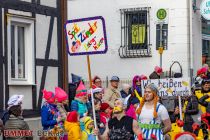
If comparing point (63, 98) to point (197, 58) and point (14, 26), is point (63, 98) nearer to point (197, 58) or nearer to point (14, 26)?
point (14, 26)

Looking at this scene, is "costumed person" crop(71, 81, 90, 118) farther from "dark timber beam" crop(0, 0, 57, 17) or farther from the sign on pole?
the sign on pole

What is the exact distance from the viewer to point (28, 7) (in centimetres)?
1683

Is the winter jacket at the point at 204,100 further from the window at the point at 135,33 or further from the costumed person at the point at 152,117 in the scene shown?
the window at the point at 135,33

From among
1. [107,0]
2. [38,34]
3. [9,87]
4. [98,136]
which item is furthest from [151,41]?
[98,136]

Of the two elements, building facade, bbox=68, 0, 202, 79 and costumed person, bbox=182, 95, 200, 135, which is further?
building facade, bbox=68, 0, 202, 79

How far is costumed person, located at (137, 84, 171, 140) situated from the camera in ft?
35.1

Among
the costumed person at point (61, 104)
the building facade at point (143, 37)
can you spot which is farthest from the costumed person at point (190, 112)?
the building facade at point (143, 37)

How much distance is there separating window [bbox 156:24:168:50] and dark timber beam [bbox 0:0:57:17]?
5.83 meters

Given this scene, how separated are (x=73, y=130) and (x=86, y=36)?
1.93 metres

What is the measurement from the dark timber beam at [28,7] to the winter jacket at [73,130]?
477 cm

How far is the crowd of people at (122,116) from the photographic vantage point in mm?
10047

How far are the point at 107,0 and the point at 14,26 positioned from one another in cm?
807

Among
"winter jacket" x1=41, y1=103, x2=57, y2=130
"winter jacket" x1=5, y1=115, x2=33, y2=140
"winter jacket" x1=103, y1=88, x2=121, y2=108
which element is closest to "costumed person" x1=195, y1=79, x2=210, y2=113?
"winter jacket" x1=103, y1=88, x2=121, y2=108

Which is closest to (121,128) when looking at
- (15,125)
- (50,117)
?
(15,125)
